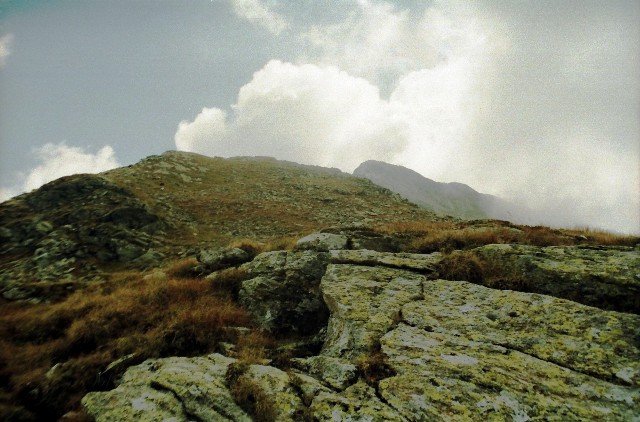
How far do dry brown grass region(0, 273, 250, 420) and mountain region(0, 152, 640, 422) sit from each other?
4 centimetres

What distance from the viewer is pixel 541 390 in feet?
16.0

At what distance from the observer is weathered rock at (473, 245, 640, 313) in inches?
280

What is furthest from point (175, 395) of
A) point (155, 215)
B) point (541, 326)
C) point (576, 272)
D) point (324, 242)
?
point (155, 215)

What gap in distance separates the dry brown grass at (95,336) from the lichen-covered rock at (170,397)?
118 cm

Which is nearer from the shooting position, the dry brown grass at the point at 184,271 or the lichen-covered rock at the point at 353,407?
the lichen-covered rock at the point at 353,407

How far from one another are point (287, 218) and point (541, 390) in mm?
31939

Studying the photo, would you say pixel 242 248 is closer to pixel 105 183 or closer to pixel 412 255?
pixel 412 255

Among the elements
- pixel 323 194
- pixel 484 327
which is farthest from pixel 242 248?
pixel 323 194

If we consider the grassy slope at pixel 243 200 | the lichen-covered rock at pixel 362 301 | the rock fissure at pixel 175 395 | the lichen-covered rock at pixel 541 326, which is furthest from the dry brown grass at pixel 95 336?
the grassy slope at pixel 243 200

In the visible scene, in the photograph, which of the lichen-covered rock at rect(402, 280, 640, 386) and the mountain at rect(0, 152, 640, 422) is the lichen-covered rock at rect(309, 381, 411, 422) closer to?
the mountain at rect(0, 152, 640, 422)

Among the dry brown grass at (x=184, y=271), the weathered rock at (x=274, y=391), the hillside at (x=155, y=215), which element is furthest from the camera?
the hillside at (x=155, y=215)

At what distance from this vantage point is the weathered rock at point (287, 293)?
9.52 meters

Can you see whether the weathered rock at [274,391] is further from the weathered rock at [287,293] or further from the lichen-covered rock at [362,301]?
the weathered rock at [287,293]

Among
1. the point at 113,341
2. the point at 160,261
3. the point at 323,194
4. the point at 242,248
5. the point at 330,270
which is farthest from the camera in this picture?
the point at 323,194
